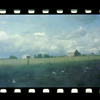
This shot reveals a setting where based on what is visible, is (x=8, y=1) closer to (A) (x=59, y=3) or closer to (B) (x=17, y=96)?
(A) (x=59, y=3)

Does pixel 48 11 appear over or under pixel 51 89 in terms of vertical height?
over

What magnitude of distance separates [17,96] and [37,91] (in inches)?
9.7

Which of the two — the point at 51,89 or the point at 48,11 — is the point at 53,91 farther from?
the point at 48,11

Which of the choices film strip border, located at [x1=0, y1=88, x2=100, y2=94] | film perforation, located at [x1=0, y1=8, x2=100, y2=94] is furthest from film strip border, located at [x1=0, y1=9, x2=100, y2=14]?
film strip border, located at [x1=0, y1=88, x2=100, y2=94]

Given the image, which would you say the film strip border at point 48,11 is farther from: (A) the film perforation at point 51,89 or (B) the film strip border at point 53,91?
(B) the film strip border at point 53,91

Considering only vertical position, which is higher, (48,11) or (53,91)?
(48,11)

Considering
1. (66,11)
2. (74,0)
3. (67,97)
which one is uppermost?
(74,0)

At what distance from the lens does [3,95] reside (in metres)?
2.02

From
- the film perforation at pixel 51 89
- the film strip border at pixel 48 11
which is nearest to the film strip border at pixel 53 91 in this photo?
the film perforation at pixel 51 89

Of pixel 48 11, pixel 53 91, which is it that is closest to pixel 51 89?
pixel 53 91

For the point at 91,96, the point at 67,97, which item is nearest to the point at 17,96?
the point at 67,97

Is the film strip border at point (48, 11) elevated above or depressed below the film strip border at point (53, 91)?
above

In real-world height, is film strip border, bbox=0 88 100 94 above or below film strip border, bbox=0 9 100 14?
below

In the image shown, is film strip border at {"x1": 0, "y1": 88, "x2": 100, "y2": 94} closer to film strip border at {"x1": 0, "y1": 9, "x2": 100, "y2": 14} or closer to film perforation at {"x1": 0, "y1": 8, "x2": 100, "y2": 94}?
film perforation at {"x1": 0, "y1": 8, "x2": 100, "y2": 94}
